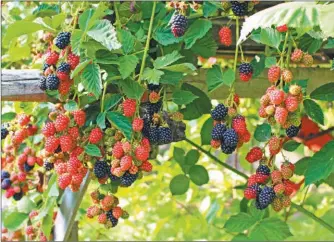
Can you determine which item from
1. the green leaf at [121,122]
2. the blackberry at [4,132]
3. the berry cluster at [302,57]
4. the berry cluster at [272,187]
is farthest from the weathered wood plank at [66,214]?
the berry cluster at [302,57]

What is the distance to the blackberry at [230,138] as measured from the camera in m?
1.01

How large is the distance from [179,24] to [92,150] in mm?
236

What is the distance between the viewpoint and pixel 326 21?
0.82 metres

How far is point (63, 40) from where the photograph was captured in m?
1.10

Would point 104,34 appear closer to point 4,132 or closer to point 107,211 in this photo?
point 107,211

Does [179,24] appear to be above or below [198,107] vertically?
above

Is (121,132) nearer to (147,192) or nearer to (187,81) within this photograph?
(187,81)

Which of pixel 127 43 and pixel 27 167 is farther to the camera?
pixel 27 167

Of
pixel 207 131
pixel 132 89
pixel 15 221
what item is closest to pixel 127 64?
pixel 132 89

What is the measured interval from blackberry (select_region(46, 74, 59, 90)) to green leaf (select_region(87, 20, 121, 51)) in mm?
98

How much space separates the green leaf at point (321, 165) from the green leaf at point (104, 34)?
1.15ft

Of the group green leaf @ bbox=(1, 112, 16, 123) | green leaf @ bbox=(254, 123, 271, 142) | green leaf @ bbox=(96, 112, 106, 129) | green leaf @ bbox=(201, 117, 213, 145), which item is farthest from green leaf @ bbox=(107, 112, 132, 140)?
green leaf @ bbox=(1, 112, 16, 123)

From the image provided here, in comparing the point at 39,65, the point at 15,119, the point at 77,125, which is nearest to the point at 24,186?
the point at 15,119

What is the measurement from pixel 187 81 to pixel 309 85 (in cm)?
27
